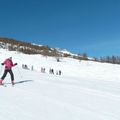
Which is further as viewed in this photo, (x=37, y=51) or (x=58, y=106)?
(x=37, y=51)

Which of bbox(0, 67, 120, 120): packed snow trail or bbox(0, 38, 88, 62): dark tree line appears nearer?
bbox(0, 67, 120, 120): packed snow trail

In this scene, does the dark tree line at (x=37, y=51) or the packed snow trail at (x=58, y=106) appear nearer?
the packed snow trail at (x=58, y=106)

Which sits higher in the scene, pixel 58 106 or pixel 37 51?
pixel 37 51

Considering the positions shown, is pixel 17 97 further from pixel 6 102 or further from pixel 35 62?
pixel 35 62

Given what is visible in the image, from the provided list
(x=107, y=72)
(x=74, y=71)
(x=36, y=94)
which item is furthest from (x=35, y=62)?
(x=36, y=94)

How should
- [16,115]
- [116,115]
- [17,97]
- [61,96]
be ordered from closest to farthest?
[16,115] < [116,115] < [17,97] < [61,96]

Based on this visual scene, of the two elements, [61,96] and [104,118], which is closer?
[104,118]

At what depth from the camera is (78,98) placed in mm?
13680

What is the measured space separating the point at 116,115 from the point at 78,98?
132 inches

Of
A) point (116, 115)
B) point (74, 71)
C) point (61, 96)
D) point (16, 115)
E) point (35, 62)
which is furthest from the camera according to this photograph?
point (35, 62)

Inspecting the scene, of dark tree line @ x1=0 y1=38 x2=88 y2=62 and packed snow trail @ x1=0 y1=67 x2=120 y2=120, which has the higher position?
dark tree line @ x1=0 y1=38 x2=88 y2=62

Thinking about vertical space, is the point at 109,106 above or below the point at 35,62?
below

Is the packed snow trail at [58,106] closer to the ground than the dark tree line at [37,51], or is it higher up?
closer to the ground

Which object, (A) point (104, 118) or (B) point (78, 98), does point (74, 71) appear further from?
(A) point (104, 118)
